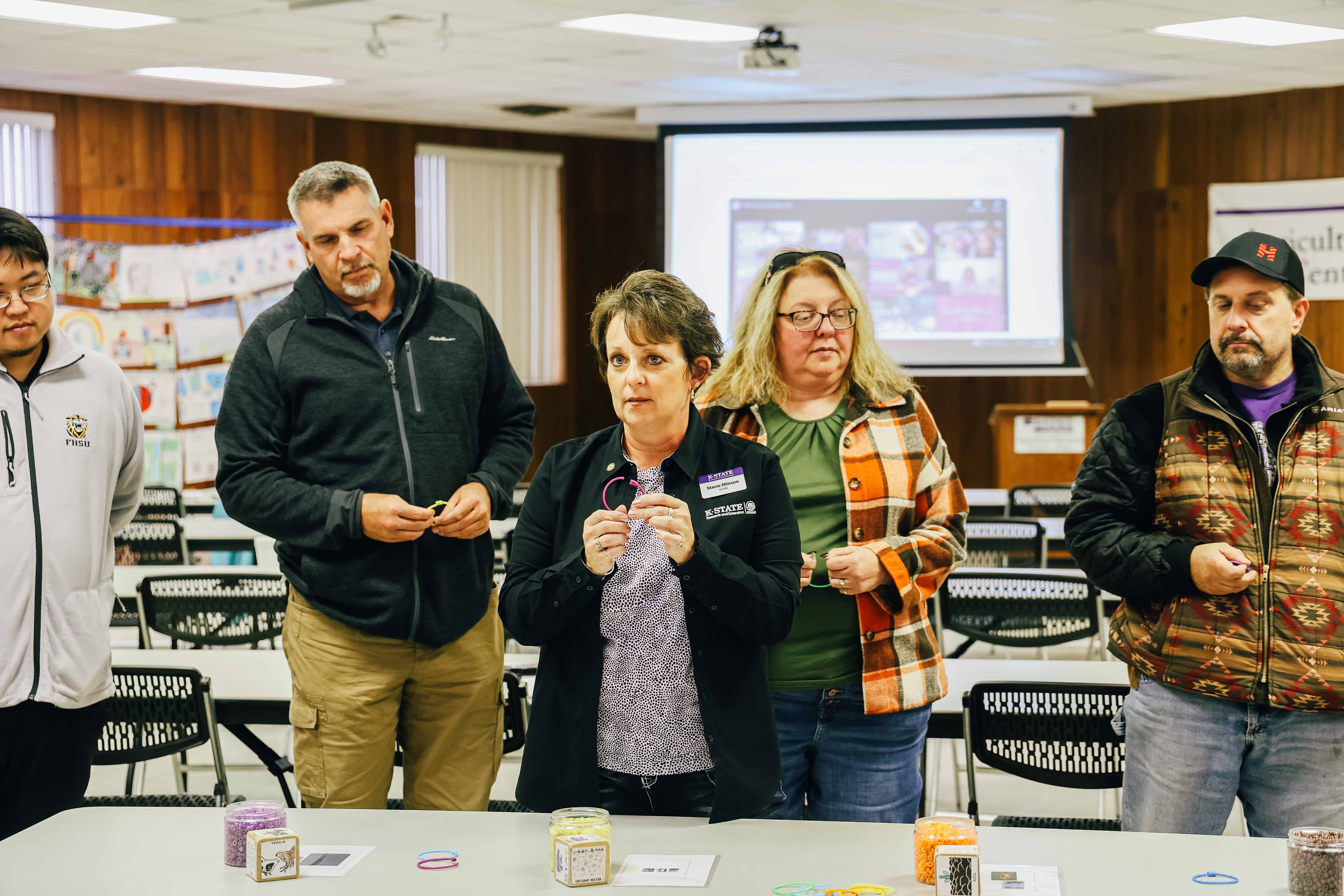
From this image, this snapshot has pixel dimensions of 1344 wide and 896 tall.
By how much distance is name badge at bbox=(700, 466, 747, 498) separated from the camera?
84.1 inches

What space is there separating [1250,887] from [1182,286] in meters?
8.87

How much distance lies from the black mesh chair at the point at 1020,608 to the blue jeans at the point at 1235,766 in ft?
5.83

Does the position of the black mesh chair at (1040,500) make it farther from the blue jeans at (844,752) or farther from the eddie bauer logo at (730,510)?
the eddie bauer logo at (730,510)

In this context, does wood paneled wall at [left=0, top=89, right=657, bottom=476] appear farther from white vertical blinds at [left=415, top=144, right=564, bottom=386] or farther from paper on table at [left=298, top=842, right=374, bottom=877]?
paper on table at [left=298, top=842, right=374, bottom=877]

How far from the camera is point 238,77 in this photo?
8695 millimetres

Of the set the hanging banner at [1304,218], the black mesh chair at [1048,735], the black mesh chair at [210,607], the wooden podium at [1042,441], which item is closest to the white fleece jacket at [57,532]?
the black mesh chair at [210,607]

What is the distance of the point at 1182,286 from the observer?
992 centimetres

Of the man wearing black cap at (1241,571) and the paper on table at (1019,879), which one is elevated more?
the man wearing black cap at (1241,571)

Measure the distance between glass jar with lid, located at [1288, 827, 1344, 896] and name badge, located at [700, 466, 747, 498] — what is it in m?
0.96

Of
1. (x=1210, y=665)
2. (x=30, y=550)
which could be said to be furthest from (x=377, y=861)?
(x=1210, y=665)

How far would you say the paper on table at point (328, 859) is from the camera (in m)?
1.93

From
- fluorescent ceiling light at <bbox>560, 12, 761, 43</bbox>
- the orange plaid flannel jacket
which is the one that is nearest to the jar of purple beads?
the orange plaid flannel jacket

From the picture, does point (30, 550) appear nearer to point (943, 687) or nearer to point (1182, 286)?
point (943, 687)

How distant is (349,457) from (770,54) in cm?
541
